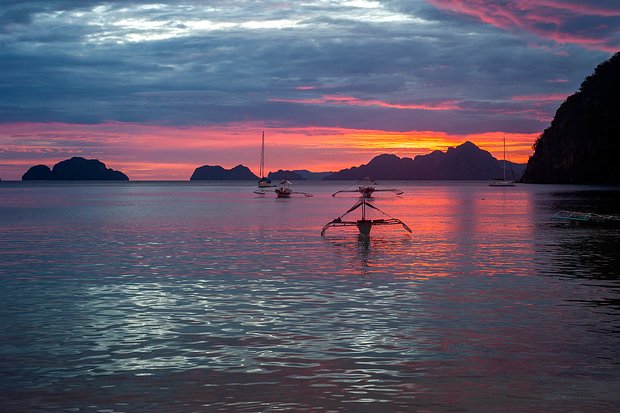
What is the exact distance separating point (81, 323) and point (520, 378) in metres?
15.0

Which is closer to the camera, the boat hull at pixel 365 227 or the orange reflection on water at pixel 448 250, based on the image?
the orange reflection on water at pixel 448 250

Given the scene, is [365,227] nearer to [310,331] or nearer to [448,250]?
[448,250]

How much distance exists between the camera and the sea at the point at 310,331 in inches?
610

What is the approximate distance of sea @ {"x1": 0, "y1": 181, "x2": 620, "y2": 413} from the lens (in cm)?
1550

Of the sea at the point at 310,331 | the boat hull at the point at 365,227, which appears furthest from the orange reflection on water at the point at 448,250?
the boat hull at the point at 365,227

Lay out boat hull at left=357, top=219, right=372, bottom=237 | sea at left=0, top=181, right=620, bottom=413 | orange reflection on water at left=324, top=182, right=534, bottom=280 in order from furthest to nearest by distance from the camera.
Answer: boat hull at left=357, top=219, right=372, bottom=237 → orange reflection on water at left=324, top=182, right=534, bottom=280 → sea at left=0, top=181, right=620, bottom=413

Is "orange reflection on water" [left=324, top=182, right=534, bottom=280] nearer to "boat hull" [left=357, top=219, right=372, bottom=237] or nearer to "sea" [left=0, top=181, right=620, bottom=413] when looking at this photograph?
"sea" [left=0, top=181, right=620, bottom=413]

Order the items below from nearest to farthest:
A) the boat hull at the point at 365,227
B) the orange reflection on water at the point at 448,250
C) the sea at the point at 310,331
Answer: the sea at the point at 310,331 < the orange reflection on water at the point at 448,250 < the boat hull at the point at 365,227

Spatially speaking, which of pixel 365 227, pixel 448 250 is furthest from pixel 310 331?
pixel 365 227

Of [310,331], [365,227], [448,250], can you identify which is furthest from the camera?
[365,227]

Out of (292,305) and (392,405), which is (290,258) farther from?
(392,405)

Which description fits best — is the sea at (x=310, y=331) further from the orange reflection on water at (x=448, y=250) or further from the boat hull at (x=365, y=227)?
the boat hull at (x=365, y=227)

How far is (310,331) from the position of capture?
22156mm

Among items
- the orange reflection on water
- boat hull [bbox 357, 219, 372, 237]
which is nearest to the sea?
the orange reflection on water
